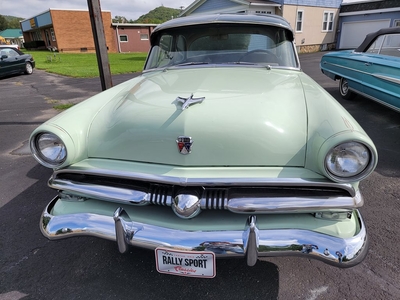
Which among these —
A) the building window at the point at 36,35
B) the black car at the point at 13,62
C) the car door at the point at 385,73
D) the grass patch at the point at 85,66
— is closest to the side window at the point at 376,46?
the car door at the point at 385,73

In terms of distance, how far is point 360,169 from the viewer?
5.22 ft

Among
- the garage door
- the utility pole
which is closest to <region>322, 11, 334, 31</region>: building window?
the garage door

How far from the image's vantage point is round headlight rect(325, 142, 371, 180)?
62.6 inches

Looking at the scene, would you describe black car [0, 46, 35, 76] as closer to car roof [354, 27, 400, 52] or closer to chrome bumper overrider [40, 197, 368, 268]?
car roof [354, 27, 400, 52]

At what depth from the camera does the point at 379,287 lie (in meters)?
1.95

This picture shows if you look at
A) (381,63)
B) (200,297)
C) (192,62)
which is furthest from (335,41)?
(200,297)

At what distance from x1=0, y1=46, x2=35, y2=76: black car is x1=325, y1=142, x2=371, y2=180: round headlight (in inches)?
584

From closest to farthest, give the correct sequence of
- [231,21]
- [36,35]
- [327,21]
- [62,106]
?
1. [231,21]
2. [62,106]
3. [327,21]
4. [36,35]

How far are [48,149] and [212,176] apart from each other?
41.7 inches

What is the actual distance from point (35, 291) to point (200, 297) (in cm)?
111

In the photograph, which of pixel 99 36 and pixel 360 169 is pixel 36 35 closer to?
pixel 99 36

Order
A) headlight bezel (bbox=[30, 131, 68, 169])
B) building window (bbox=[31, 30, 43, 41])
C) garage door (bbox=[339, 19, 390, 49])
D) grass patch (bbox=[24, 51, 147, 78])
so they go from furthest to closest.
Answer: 1. building window (bbox=[31, 30, 43, 41])
2. garage door (bbox=[339, 19, 390, 49])
3. grass patch (bbox=[24, 51, 147, 78])
4. headlight bezel (bbox=[30, 131, 68, 169])

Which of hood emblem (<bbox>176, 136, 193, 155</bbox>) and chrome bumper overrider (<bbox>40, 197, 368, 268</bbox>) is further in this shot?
hood emblem (<bbox>176, 136, 193, 155</bbox>)

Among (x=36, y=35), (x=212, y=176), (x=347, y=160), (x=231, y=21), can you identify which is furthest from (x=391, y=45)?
(x=36, y=35)
